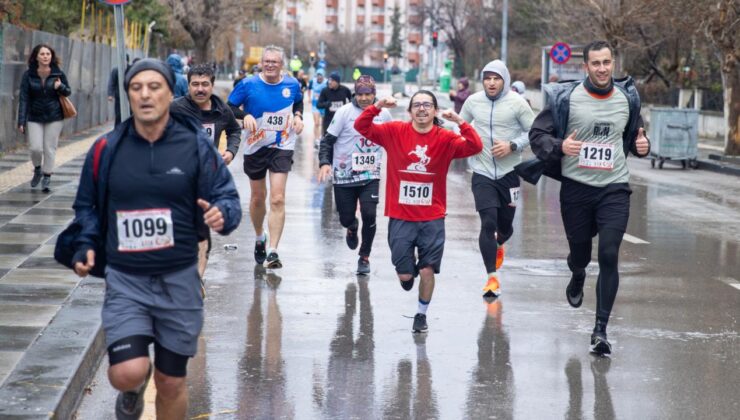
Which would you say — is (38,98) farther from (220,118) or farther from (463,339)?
(463,339)

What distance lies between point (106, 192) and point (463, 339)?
3738mm

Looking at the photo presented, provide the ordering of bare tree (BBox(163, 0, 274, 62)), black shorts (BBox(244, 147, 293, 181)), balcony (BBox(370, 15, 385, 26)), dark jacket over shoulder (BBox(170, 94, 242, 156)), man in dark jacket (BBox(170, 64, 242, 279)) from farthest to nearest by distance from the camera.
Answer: balcony (BBox(370, 15, 385, 26)) → bare tree (BBox(163, 0, 274, 62)) → black shorts (BBox(244, 147, 293, 181)) → dark jacket over shoulder (BBox(170, 94, 242, 156)) → man in dark jacket (BBox(170, 64, 242, 279))

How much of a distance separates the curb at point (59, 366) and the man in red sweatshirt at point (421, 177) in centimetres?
214

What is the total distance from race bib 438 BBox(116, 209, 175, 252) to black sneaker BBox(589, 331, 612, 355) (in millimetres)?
3594

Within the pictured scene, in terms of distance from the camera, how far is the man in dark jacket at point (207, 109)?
368 inches

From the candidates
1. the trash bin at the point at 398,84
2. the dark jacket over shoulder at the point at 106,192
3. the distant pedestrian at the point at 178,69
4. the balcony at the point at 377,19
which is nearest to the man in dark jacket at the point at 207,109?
the dark jacket over shoulder at the point at 106,192

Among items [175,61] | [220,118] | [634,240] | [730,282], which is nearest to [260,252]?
[220,118]

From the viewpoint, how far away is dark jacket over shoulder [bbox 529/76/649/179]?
8.05m

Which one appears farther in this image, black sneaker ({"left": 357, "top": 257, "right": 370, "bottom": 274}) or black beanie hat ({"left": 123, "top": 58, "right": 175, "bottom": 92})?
black sneaker ({"left": 357, "top": 257, "right": 370, "bottom": 274})

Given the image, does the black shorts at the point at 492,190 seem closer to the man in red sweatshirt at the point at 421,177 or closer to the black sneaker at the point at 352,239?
the man in red sweatshirt at the point at 421,177

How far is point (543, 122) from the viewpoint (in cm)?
817

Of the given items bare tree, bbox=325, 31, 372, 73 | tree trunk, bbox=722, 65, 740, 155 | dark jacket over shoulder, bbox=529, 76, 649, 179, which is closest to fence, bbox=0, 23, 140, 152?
tree trunk, bbox=722, 65, 740, 155

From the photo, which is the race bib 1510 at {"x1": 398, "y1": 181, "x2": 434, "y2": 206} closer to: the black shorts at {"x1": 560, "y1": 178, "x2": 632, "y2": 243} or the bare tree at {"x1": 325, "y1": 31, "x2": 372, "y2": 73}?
the black shorts at {"x1": 560, "y1": 178, "x2": 632, "y2": 243}

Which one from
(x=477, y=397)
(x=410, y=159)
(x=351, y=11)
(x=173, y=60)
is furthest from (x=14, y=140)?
(x=351, y=11)
